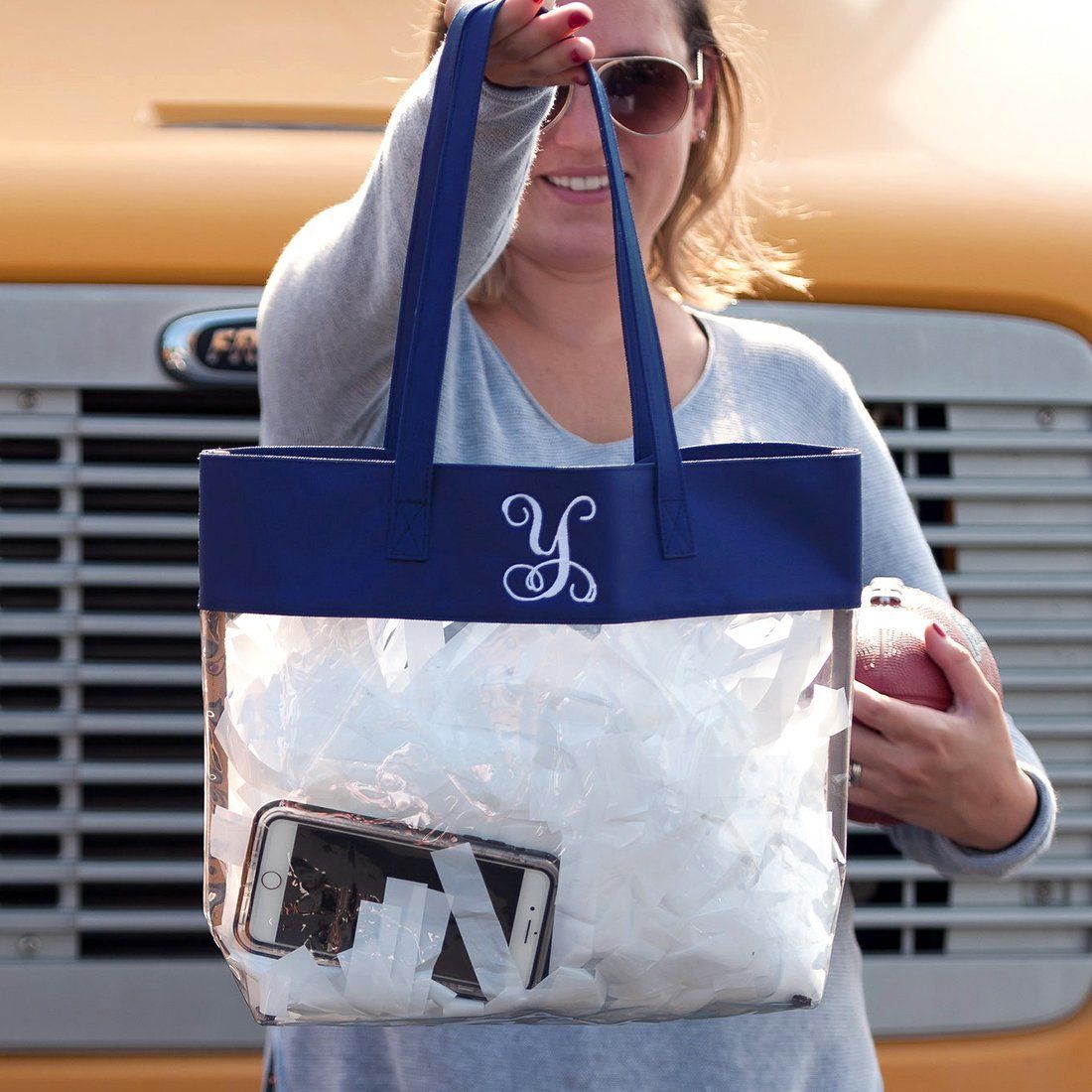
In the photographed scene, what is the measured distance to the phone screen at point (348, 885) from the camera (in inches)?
43.5

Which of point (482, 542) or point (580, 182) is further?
point (580, 182)

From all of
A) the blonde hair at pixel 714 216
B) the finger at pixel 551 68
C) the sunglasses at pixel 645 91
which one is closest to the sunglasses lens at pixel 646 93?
the sunglasses at pixel 645 91

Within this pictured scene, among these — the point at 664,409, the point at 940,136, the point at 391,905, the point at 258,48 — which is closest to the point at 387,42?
the point at 258,48

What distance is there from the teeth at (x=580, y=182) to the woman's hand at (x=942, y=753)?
0.58 metres

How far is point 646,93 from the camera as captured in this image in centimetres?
169

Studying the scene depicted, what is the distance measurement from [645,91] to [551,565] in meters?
0.78

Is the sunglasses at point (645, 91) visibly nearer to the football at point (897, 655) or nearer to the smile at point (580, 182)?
the smile at point (580, 182)

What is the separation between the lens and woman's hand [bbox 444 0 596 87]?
1145 millimetres

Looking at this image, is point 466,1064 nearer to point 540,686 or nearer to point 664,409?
point 540,686

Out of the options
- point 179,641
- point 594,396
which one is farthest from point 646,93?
point 179,641

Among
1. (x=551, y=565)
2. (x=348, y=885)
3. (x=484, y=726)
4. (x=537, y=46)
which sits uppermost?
(x=537, y=46)

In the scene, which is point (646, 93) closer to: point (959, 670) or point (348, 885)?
point (959, 670)

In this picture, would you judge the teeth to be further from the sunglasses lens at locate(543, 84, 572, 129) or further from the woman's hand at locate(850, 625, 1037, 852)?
the woman's hand at locate(850, 625, 1037, 852)

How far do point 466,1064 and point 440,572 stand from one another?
577 mm
